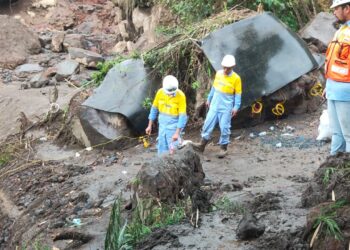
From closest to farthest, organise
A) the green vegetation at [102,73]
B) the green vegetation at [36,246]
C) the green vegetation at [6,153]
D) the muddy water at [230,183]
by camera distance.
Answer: the muddy water at [230,183] < the green vegetation at [36,246] < the green vegetation at [6,153] < the green vegetation at [102,73]

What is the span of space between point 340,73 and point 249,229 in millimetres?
1631

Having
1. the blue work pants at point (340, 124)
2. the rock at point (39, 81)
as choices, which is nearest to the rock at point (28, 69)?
the rock at point (39, 81)

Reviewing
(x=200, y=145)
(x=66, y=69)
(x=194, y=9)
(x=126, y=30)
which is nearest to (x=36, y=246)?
(x=200, y=145)

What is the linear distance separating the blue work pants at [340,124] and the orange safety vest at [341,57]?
0.79 feet

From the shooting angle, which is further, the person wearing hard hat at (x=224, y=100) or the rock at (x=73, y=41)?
the rock at (x=73, y=41)

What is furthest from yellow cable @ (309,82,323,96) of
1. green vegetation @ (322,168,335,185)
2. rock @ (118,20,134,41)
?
rock @ (118,20,134,41)

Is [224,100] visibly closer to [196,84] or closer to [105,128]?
[196,84]

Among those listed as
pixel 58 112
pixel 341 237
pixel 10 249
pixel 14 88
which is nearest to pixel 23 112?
pixel 58 112

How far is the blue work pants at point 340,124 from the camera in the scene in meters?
5.52

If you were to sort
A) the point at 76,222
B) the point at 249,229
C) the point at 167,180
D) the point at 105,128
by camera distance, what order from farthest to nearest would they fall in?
the point at 105,128, the point at 76,222, the point at 167,180, the point at 249,229

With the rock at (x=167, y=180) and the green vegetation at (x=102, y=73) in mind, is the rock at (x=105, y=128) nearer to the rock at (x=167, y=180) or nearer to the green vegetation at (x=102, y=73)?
the green vegetation at (x=102, y=73)

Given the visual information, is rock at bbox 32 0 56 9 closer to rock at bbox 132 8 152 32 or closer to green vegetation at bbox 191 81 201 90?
rock at bbox 132 8 152 32

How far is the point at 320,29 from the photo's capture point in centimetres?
1134

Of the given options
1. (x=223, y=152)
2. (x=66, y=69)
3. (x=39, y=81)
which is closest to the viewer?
(x=223, y=152)
